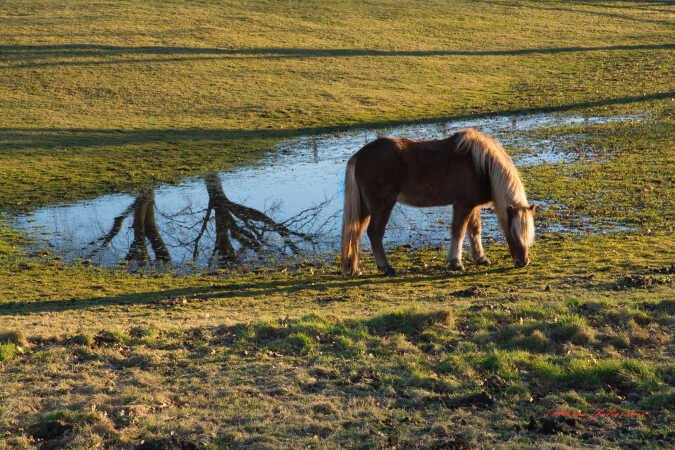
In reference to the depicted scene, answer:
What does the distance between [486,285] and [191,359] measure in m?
4.59

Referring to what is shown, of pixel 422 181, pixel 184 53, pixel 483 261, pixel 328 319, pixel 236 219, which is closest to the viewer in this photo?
pixel 328 319

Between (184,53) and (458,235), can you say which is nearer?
(458,235)

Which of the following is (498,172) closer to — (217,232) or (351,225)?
(351,225)

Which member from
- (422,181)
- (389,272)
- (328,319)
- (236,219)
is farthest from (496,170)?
(236,219)

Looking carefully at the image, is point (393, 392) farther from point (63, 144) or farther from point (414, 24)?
point (414, 24)

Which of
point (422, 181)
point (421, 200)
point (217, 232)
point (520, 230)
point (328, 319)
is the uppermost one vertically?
point (422, 181)

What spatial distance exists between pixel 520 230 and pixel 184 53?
88.8 ft

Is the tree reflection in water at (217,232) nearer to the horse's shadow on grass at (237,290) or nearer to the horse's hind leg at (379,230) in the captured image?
the horse's shadow on grass at (237,290)

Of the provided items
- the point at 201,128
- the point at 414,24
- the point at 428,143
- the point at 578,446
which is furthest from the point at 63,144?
the point at 414,24

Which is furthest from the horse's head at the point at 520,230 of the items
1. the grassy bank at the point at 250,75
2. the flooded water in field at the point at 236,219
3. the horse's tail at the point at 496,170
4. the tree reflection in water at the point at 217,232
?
the grassy bank at the point at 250,75

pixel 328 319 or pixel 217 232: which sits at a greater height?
pixel 328 319

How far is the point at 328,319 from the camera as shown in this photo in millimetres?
7285

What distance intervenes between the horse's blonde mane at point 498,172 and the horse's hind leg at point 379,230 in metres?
1.49

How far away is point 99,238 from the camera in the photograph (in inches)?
501
